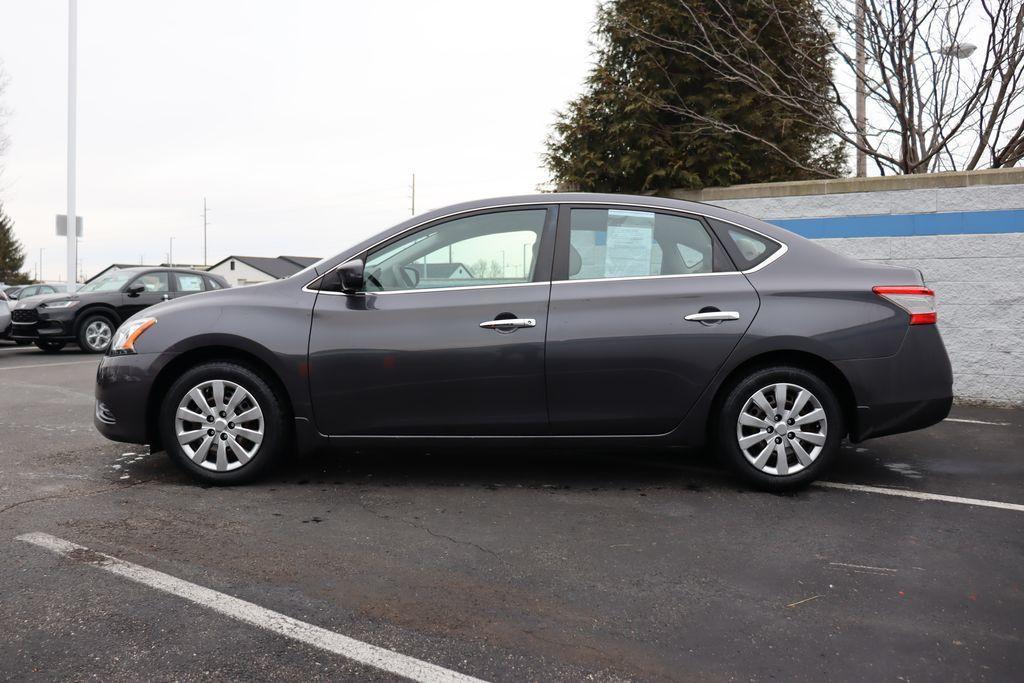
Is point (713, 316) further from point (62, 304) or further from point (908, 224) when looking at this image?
point (62, 304)

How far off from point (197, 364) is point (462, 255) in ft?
5.38

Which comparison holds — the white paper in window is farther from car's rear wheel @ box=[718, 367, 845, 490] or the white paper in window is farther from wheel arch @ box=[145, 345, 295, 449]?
wheel arch @ box=[145, 345, 295, 449]

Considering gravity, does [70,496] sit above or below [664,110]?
below

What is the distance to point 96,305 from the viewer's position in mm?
13664

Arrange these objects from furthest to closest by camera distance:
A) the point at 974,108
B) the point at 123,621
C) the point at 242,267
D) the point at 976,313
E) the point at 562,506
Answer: the point at 242,267, the point at 974,108, the point at 976,313, the point at 562,506, the point at 123,621

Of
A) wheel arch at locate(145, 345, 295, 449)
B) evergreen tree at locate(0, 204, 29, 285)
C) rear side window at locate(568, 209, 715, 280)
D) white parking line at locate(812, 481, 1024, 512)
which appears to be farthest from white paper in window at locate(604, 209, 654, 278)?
evergreen tree at locate(0, 204, 29, 285)

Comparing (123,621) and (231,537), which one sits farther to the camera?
(231,537)

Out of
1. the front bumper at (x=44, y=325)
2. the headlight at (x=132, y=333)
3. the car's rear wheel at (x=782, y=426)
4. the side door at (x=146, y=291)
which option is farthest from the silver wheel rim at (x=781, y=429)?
the front bumper at (x=44, y=325)

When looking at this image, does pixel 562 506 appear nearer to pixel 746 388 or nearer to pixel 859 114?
pixel 746 388

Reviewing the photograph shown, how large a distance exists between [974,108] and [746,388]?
7145 mm

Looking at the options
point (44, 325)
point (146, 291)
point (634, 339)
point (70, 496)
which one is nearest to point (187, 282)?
point (146, 291)

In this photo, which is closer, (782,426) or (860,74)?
(782,426)

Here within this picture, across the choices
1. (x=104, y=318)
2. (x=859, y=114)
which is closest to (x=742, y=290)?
(x=859, y=114)

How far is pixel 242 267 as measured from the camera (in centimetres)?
6962
